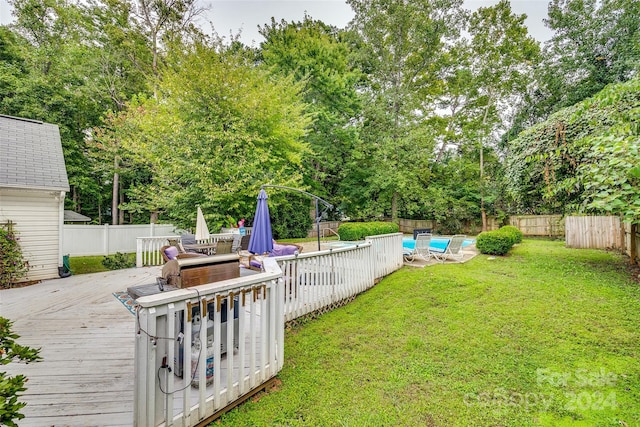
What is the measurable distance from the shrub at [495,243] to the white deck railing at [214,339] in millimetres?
7336

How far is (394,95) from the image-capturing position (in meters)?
17.1

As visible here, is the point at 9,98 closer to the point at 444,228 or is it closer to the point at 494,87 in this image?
the point at 444,228

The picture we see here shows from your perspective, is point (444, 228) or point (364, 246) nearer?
point (364, 246)

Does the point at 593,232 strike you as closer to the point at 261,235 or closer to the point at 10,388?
the point at 261,235

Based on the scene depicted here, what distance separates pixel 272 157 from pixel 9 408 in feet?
33.5

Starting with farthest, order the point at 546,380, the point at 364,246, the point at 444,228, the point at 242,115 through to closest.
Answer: the point at 444,228 < the point at 242,115 < the point at 364,246 < the point at 546,380

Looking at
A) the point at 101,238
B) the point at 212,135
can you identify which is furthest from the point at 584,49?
the point at 101,238

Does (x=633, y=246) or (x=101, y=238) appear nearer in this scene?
(x=633, y=246)

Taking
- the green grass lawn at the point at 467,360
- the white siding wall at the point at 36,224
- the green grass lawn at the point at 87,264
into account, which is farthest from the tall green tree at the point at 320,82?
the green grass lawn at the point at 467,360

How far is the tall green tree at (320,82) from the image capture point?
15664 mm

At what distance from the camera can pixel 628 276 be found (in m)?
6.08

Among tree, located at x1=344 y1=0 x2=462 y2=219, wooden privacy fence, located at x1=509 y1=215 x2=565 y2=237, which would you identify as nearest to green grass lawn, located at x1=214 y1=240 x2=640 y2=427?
tree, located at x1=344 y1=0 x2=462 y2=219

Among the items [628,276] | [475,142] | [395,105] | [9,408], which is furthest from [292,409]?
[475,142]

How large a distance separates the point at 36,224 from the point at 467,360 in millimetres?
9829
